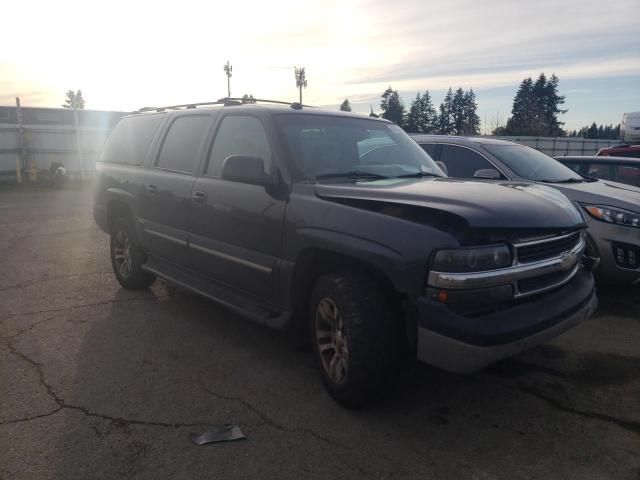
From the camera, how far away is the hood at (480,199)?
290cm

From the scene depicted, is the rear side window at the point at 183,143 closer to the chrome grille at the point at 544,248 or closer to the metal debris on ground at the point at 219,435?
the metal debris on ground at the point at 219,435

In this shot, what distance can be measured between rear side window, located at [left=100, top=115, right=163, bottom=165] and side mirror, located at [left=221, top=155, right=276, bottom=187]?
2154mm

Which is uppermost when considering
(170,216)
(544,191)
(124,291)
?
(544,191)

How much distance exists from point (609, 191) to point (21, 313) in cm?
622

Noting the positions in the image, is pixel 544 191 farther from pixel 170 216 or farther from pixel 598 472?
pixel 170 216

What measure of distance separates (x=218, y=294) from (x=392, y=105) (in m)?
70.5

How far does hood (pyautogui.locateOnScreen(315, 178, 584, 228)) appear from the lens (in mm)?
2904

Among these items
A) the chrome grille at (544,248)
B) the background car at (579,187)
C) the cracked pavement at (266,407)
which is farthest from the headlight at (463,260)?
the background car at (579,187)

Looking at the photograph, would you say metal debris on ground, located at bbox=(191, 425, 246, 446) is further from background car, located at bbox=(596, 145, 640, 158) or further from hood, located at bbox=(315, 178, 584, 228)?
background car, located at bbox=(596, 145, 640, 158)

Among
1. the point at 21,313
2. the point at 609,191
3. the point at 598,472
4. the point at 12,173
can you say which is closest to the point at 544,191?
the point at 598,472

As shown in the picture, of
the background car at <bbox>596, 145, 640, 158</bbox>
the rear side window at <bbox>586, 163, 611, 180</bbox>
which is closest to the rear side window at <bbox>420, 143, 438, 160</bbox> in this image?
the rear side window at <bbox>586, 163, 611, 180</bbox>

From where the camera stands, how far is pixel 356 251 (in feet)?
10.1

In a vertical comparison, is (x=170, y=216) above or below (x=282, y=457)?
above

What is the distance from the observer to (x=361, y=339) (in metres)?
3.06
